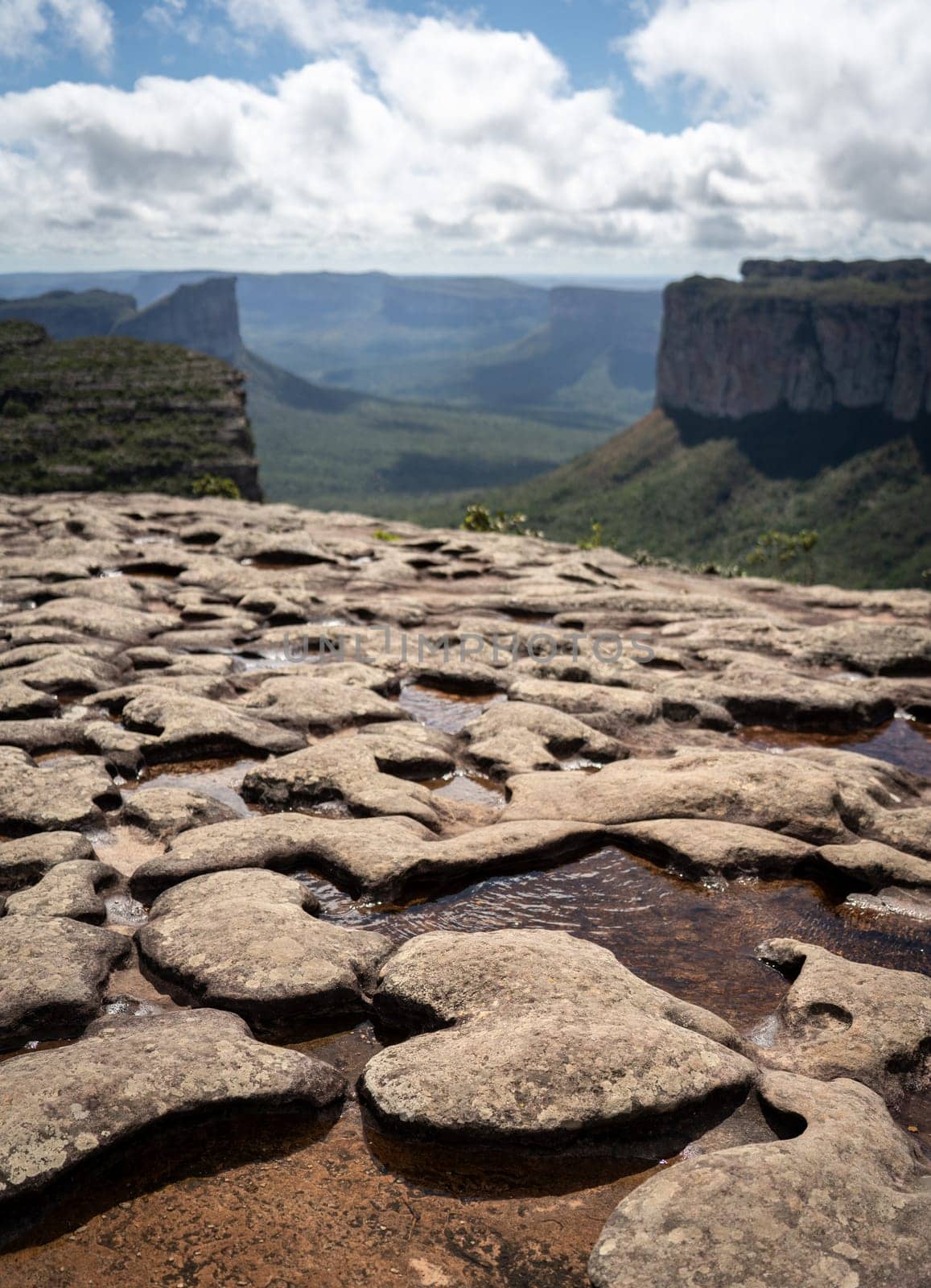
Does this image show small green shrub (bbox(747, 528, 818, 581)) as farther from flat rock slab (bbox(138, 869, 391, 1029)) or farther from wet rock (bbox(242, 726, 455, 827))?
flat rock slab (bbox(138, 869, 391, 1029))

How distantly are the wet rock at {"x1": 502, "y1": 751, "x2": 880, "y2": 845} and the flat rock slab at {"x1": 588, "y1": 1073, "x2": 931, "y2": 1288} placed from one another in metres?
4.66

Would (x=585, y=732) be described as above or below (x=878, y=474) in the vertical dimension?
above

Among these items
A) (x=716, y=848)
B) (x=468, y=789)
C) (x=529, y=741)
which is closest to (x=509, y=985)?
(x=716, y=848)

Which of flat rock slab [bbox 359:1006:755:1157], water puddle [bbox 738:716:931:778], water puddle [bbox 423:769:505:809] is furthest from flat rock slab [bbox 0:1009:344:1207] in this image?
water puddle [bbox 738:716:931:778]

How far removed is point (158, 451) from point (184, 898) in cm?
→ 7700

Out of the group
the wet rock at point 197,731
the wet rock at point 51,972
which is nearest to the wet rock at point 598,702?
the wet rock at point 197,731

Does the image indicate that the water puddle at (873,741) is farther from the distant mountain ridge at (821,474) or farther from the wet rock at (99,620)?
the distant mountain ridge at (821,474)

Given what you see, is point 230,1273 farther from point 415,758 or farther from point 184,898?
point 415,758

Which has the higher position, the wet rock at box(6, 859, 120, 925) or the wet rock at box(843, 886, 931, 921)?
the wet rock at box(6, 859, 120, 925)

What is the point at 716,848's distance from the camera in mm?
9430

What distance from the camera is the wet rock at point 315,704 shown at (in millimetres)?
12930

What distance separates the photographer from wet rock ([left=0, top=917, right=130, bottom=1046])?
6531mm

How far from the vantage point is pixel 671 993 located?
750cm

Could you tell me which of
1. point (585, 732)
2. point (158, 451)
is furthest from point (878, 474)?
point (585, 732)
